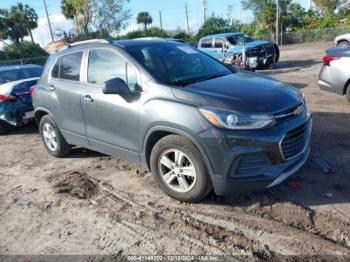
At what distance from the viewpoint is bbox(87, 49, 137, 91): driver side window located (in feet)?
14.0

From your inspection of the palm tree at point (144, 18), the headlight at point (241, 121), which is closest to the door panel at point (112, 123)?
the headlight at point (241, 121)

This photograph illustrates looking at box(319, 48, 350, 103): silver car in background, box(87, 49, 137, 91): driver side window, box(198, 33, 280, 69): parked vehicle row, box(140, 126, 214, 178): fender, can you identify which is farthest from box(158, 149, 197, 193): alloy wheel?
box(198, 33, 280, 69): parked vehicle row

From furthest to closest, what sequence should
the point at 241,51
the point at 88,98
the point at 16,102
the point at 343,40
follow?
the point at 343,40
the point at 241,51
the point at 16,102
the point at 88,98

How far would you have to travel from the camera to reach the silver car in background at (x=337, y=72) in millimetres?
7023

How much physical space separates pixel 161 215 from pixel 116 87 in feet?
4.98

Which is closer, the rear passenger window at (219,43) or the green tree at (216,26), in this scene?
the rear passenger window at (219,43)

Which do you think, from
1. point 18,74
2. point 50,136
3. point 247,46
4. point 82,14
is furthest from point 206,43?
point 82,14

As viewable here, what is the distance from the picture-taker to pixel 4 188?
504cm

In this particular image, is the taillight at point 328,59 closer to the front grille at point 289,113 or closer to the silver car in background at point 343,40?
the front grille at point 289,113

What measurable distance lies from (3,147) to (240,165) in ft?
18.3

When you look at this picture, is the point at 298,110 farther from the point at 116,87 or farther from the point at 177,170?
the point at 116,87

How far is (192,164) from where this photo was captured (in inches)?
148

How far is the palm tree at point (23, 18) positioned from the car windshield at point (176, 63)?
3979cm

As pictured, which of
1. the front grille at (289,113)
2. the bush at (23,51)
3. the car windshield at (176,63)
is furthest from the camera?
the bush at (23,51)
